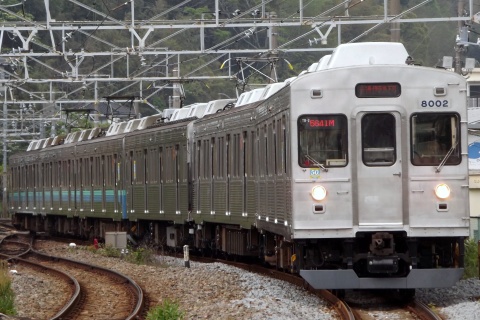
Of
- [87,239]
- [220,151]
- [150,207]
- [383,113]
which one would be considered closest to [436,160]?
[383,113]

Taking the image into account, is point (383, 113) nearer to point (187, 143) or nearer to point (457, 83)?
point (457, 83)

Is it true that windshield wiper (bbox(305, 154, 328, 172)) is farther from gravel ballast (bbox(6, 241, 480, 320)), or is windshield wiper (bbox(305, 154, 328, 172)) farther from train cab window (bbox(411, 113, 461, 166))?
gravel ballast (bbox(6, 241, 480, 320))

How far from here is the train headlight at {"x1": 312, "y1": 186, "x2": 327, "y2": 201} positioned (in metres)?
12.9

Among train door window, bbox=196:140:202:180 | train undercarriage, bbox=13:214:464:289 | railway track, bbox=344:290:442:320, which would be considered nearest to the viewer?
railway track, bbox=344:290:442:320

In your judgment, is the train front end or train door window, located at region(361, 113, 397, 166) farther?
train door window, located at region(361, 113, 397, 166)

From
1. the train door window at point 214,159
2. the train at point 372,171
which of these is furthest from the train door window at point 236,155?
the train at point 372,171

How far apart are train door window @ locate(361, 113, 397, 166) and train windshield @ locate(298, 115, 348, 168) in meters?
0.24

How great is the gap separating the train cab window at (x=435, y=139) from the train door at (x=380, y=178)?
205 mm

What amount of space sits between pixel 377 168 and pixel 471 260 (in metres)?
3.96

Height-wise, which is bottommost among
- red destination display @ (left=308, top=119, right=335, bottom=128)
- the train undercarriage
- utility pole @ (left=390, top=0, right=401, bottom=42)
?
the train undercarriage

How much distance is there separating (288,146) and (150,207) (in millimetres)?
12009

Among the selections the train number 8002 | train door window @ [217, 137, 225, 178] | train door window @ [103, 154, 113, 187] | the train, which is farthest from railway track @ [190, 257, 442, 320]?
train door window @ [103, 154, 113, 187]

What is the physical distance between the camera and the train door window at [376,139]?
13.0 metres

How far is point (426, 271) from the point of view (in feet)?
41.4
